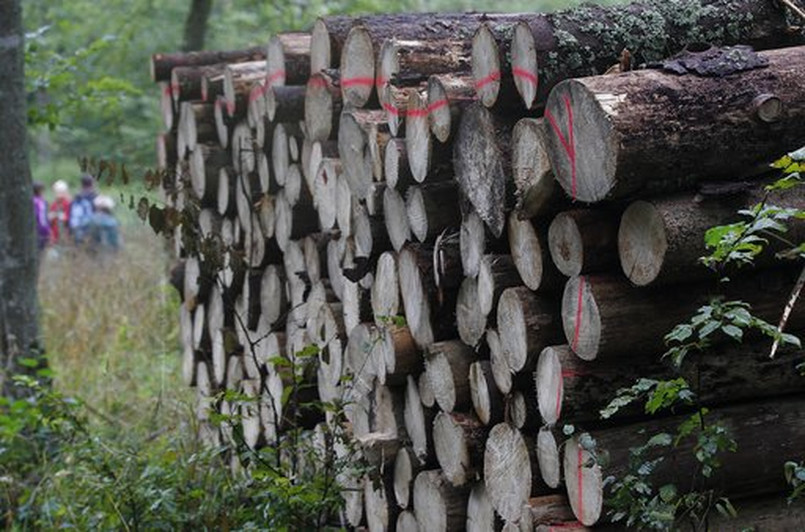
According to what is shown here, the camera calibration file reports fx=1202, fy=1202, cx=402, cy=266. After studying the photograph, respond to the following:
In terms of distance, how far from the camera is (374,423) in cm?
466

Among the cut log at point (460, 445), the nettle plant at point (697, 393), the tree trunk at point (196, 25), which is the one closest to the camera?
the nettle plant at point (697, 393)

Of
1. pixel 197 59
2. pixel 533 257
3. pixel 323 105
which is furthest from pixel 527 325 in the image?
pixel 197 59

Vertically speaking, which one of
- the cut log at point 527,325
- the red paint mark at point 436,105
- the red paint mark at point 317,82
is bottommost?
the cut log at point 527,325

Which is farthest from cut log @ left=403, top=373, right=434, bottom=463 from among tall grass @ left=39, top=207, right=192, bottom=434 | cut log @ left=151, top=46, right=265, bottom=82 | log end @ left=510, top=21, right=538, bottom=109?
cut log @ left=151, top=46, right=265, bottom=82

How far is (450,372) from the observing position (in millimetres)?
4016

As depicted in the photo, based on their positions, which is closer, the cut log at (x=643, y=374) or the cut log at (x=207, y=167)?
the cut log at (x=643, y=374)

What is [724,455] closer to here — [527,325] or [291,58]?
[527,325]

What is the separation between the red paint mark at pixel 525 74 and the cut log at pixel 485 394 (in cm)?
94

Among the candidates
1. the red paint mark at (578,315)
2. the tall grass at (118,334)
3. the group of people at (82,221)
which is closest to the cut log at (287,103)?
the tall grass at (118,334)

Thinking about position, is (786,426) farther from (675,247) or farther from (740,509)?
(675,247)

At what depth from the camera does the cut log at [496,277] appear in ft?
12.2

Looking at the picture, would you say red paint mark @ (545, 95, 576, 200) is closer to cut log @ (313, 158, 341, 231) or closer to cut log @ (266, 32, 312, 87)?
cut log @ (313, 158, 341, 231)

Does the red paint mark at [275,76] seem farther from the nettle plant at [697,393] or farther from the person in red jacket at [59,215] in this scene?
the person in red jacket at [59,215]

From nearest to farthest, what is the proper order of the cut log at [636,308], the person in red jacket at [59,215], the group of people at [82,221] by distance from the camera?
the cut log at [636,308] < the group of people at [82,221] < the person in red jacket at [59,215]
